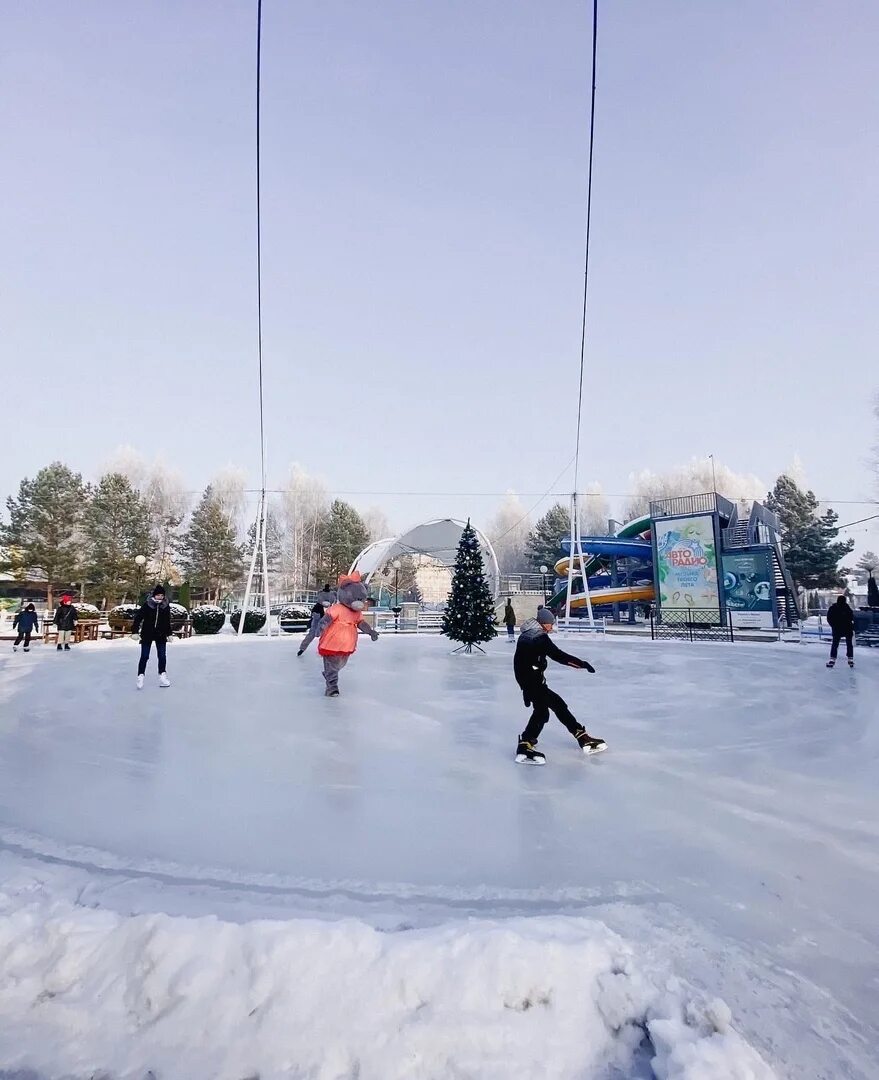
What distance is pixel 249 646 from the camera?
1855cm

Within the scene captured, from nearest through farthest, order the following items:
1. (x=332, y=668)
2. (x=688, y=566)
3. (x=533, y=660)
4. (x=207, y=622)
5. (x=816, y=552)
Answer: (x=533, y=660), (x=332, y=668), (x=207, y=622), (x=688, y=566), (x=816, y=552)

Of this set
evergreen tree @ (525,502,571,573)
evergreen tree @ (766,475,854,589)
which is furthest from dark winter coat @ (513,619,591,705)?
evergreen tree @ (525,502,571,573)

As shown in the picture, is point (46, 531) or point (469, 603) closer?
point (469, 603)

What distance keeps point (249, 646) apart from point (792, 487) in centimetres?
5234

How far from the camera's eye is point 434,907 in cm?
254

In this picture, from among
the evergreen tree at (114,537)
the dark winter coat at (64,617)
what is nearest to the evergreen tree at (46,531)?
the evergreen tree at (114,537)

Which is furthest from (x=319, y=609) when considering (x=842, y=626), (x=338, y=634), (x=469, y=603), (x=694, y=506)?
(x=694, y=506)

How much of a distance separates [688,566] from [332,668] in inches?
1022

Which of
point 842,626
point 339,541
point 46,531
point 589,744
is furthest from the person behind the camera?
point 339,541

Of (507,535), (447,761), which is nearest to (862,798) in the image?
(447,761)

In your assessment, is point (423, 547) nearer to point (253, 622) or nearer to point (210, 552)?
point (253, 622)

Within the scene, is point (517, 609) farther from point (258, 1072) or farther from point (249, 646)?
point (258, 1072)

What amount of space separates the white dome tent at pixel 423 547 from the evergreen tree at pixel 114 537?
16.6 meters

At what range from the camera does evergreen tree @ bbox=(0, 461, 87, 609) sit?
37.6m
